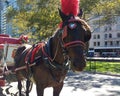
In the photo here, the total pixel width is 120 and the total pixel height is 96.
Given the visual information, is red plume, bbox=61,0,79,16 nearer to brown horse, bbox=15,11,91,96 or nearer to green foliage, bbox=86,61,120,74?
brown horse, bbox=15,11,91,96

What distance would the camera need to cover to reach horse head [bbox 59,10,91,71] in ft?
15.9

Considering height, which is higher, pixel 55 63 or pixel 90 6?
pixel 90 6

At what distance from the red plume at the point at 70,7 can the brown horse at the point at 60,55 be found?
0.13 meters

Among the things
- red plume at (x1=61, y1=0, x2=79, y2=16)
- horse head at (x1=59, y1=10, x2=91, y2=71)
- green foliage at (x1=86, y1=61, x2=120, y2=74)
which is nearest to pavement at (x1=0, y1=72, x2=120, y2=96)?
red plume at (x1=61, y1=0, x2=79, y2=16)

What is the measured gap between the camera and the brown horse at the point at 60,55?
16.3ft

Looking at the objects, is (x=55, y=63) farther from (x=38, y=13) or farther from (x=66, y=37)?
(x=38, y=13)

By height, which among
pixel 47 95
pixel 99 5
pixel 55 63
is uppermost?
pixel 99 5

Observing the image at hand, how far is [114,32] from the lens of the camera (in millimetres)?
105312

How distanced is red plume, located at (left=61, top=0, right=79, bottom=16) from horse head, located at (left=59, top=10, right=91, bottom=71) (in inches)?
6.8

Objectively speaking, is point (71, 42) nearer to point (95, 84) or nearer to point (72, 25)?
point (72, 25)

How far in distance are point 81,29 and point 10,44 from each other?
5.63 metres

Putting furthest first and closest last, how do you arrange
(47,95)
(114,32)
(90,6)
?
(114,32)
(90,6)
(47,95)

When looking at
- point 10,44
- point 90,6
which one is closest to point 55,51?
point 10,44

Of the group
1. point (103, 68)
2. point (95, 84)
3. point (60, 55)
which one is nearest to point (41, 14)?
point (103, 68)
